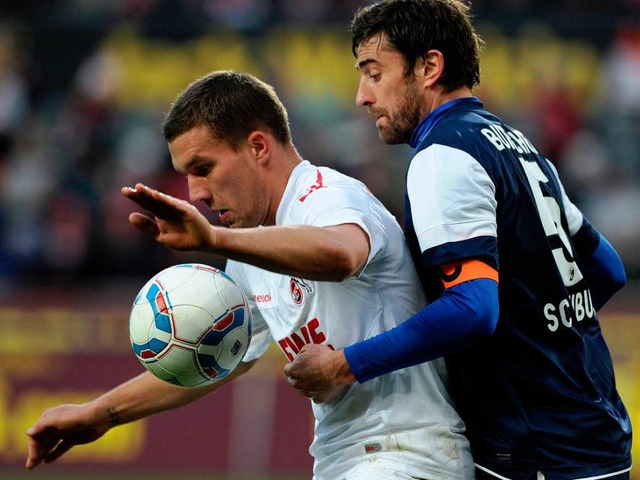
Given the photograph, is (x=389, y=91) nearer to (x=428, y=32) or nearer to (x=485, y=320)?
(x=428, y=32)

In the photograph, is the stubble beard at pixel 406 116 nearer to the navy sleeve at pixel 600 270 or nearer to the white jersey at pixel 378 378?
the white jersey at pixel 378 378

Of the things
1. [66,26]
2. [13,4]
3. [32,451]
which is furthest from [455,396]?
[13,4]

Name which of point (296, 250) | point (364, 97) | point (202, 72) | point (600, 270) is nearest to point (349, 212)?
point (296, 250)

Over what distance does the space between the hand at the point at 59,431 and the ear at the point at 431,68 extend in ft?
6.82

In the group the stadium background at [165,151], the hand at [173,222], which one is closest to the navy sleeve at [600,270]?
the hand at [173,222]

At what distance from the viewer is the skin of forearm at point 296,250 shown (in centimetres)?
367

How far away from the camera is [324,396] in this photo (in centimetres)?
430

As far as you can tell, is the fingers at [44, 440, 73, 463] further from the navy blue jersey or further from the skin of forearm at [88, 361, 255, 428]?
the navy blue jersey

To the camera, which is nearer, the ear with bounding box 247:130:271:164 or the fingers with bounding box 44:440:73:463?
the ear with bounding box 247:130:271:164

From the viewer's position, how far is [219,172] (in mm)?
4598

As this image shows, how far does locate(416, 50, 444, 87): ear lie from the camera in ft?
15.0

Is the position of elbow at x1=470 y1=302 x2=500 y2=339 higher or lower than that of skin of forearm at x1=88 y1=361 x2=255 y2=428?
higher

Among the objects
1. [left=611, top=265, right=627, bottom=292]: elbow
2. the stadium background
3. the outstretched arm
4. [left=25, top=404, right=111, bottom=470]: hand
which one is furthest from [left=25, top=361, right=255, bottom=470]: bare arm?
the stadium background

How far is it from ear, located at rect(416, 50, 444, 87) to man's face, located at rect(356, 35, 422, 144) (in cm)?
4
